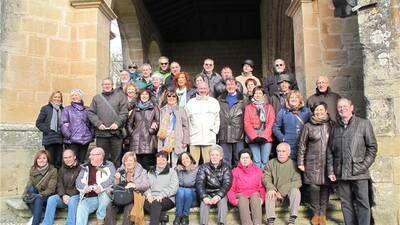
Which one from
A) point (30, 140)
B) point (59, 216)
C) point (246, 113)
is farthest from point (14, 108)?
point (246, 113)

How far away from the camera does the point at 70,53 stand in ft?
20.4

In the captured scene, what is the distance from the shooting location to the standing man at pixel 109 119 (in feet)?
16.6

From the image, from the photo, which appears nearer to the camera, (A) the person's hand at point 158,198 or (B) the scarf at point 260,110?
(A) the person's hand at point 158,198

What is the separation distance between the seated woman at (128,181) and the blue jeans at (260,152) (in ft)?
4.28

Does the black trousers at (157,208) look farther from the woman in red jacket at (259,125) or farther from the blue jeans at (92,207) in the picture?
the woman in red jacket at (259,125)

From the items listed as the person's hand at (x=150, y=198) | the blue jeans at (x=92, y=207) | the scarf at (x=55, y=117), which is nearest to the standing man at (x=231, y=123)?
the person's hand at (x=150, y=198)

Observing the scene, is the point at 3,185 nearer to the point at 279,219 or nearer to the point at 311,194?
the point at 279,219

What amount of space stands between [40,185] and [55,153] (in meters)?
0.59

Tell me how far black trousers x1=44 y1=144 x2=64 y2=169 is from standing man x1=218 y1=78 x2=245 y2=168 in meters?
2.00

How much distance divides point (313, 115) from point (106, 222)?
250 cm

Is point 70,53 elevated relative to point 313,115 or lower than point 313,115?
elevated

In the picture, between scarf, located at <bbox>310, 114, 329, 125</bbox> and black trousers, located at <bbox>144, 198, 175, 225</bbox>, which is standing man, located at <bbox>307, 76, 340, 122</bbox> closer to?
scarf, located at <bbox>310, 114, 329, 125</bbox>

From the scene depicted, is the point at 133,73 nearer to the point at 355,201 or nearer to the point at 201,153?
the point at 201,153

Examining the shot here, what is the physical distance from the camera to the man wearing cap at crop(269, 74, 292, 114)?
531 centimetres
